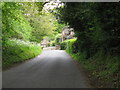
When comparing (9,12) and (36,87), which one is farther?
(9,12)

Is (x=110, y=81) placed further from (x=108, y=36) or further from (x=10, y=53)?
(x=10, y=53)

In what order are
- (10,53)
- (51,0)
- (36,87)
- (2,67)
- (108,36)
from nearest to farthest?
(36,87) → (108,36) → (2,67) → (51,0) → (10,53)

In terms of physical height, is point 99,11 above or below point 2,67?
above

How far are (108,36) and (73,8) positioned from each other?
4672 mm

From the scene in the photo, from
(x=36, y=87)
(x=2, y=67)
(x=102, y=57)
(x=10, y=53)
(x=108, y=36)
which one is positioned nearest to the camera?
(x=36, y=87)

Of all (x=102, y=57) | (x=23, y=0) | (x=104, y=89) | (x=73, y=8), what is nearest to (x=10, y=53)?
(x=23, y=0)

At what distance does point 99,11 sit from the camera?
8.06 meters

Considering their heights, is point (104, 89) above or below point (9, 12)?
below

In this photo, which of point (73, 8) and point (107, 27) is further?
point (73, 8)

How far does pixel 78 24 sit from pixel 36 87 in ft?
25.4

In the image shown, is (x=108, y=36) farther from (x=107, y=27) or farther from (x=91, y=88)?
(x=91, y=88)

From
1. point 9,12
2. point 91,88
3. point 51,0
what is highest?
point 51,0

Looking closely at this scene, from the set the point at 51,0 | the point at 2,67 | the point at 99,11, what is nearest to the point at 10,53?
the point at 2,67

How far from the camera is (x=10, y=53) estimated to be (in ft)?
48.0
